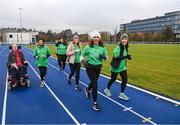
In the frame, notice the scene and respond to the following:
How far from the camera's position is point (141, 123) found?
633 cm

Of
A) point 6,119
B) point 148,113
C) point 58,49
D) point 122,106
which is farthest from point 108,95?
point 58,49

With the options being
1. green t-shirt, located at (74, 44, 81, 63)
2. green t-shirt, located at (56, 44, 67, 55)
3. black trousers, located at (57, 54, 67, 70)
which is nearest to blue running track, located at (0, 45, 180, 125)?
green t-shirt, located at (74, 44, 81, 63)

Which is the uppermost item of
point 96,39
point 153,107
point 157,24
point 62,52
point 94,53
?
point 157,24

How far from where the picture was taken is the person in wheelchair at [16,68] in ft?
34.6

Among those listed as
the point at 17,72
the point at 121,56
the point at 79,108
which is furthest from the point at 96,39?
the point at 17,72

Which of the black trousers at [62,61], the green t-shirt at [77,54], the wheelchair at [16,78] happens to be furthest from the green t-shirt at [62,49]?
the green t-shirt at [77,54]

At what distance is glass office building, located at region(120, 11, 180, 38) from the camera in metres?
146

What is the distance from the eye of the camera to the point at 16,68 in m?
10.7

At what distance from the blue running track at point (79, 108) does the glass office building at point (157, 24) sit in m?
132

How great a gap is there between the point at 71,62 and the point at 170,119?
4.75 metres

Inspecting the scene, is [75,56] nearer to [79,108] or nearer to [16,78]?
[16,78]

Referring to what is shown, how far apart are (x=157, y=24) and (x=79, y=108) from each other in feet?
519

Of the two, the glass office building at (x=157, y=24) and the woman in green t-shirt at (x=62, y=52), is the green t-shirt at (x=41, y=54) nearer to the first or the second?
the woman in green t-shirt at (x=62, y=52)

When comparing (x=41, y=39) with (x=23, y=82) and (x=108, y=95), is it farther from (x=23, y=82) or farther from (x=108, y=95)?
(x=108, y=95)
